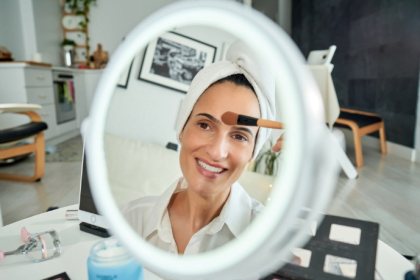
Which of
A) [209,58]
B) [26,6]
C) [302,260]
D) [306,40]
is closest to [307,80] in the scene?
[209,58]

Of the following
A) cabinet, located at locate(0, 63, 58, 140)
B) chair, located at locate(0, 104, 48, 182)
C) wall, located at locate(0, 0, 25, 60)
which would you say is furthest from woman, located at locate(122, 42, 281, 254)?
wall, located at locate(0, 0, 25, 60)

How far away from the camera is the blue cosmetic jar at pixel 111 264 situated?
403mm

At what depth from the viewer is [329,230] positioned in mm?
489

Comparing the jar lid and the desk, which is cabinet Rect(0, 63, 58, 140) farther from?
the jar lid

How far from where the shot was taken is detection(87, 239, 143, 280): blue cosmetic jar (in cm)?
40

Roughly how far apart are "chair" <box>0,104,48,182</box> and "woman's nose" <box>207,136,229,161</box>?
1871 mm

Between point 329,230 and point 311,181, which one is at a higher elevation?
point 311,181

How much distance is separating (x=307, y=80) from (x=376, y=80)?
348 centimetres

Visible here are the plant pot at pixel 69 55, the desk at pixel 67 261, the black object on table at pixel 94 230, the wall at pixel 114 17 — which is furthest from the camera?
the wall at pixel 114 17

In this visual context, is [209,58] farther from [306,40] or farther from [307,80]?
[306,40]

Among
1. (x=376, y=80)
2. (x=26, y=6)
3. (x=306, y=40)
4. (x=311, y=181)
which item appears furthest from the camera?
(x=306, y=40)

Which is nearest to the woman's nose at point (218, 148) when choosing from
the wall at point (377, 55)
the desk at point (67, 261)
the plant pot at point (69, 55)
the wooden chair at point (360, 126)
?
the desk at point (67, 261)

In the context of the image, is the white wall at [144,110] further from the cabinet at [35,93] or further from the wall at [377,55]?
the wall at [377,55]

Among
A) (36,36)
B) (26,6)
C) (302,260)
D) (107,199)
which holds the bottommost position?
(302,260)
